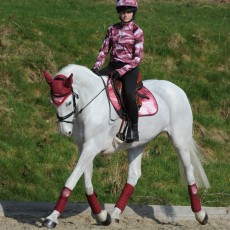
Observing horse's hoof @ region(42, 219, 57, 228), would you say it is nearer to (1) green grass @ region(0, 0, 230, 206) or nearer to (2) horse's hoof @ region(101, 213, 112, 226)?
(2) horse's hoof @ region(101, 213, 112, 226)

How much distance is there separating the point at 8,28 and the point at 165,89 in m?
7.28

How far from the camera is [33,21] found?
1568 cm

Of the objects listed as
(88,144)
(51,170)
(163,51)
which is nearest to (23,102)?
(51,170)

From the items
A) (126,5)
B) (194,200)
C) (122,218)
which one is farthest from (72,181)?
(126,5)

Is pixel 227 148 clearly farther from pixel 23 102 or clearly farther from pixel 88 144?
pixel 88 144

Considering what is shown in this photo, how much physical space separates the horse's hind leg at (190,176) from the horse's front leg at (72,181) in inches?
58.4

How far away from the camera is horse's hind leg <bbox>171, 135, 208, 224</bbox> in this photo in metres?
8.20

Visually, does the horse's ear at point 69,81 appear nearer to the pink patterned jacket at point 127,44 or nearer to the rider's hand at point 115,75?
the rider's hand at point 115,75

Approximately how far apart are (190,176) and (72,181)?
189 cm

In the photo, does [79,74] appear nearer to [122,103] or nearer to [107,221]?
[122,103]

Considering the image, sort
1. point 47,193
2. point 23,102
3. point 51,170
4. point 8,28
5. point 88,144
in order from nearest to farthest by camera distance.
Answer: point 88,144 < point 47,193 < point 51,170 < point 23,102 < point 8,28

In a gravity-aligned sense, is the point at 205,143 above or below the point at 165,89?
below

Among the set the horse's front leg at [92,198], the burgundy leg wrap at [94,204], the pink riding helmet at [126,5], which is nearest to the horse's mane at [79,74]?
the pink riding helmet at [126,5]

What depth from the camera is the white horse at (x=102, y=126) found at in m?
6.87
